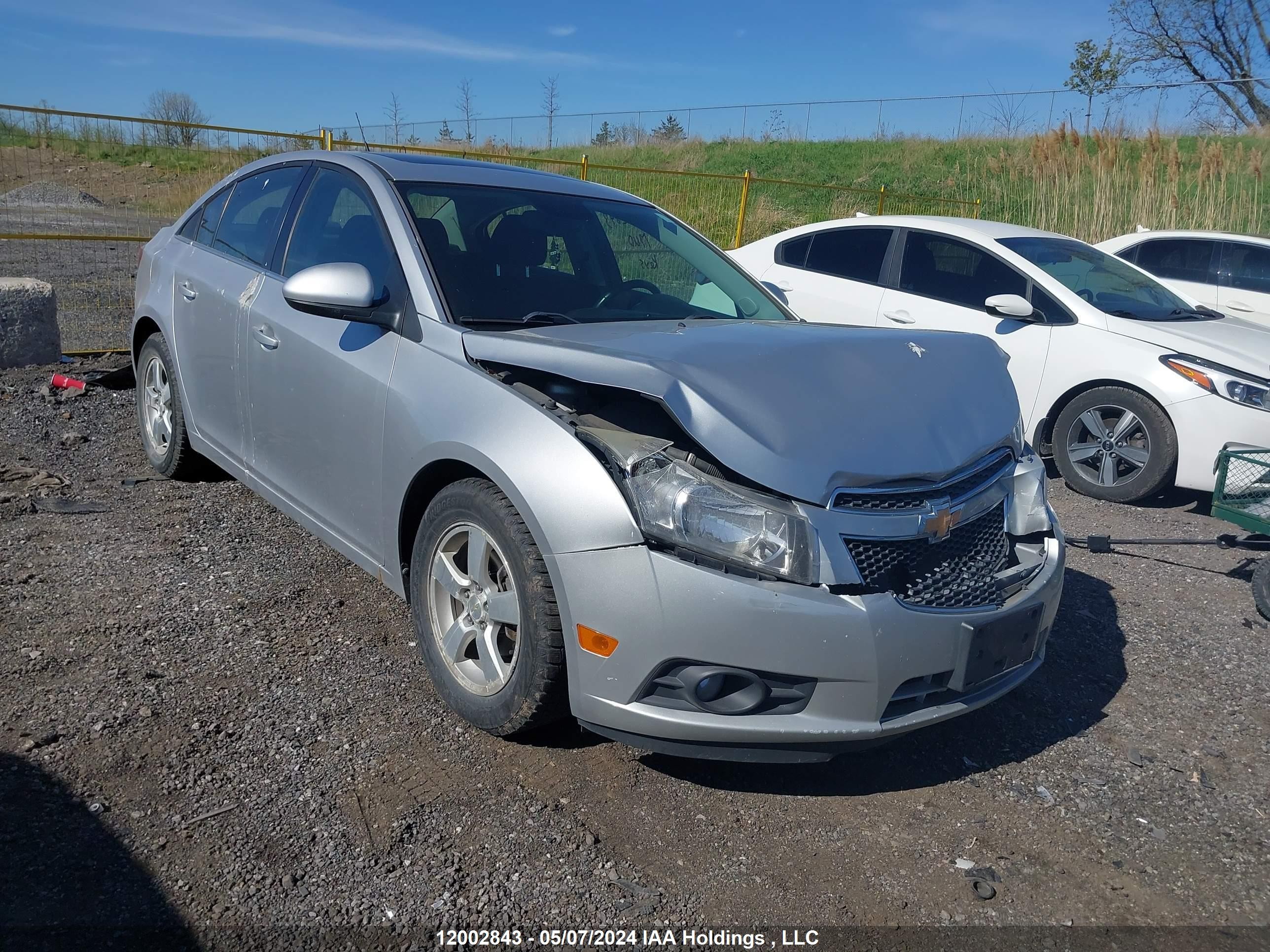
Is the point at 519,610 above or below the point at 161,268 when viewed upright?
below

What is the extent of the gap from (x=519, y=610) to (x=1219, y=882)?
1.95 metres

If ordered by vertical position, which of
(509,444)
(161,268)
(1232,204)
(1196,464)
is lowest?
(1196,464)

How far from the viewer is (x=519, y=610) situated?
2.68 meters

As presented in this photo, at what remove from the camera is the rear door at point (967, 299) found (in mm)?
6414

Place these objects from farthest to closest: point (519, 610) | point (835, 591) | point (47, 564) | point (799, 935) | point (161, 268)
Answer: point (161, 268) < point (47, 564) < point (519, 610) < point (835, 591) < point (799, 935)

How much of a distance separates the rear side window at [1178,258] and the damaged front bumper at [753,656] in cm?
823

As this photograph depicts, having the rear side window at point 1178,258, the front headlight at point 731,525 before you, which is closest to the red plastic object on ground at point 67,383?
the front headlight at point 731,525

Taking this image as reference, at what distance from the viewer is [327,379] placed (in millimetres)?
3438

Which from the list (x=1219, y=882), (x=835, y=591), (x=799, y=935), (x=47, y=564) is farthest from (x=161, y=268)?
(x=1219, y=882)

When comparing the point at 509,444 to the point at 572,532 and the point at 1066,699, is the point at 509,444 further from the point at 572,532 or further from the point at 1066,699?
the point at 1066,699

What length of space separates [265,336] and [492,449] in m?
1.57

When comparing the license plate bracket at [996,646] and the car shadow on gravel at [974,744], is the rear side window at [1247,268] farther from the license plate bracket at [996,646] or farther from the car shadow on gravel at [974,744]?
the license plate bracket at [996,646]

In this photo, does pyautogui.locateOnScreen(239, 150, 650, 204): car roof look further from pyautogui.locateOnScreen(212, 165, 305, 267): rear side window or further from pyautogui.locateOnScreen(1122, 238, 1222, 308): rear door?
pyautogui.locateOnScreen(1122, 238, 1222, 308): rear door

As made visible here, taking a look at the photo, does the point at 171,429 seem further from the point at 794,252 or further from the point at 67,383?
the point at 794,252
